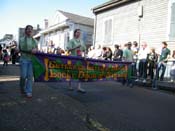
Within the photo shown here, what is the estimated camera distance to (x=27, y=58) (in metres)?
7.14

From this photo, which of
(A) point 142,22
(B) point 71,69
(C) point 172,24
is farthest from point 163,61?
(A) point 142,22

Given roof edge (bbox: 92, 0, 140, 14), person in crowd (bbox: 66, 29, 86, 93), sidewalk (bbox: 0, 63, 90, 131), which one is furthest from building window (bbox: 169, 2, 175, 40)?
sidewalk (bbox: 0, 63, 90, 131)

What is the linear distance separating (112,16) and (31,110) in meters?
14.6

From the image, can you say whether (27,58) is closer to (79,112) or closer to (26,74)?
(26,74)

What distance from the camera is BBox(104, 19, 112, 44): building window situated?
19.5 metres

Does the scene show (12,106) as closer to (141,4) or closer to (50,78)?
(50,78)

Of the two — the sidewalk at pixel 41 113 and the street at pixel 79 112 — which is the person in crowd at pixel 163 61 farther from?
the sidewalk at pixel 41 113

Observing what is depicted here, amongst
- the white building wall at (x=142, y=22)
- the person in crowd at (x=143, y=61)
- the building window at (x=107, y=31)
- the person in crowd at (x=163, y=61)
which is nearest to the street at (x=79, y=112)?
the person in crowd at (x=163, y=61)

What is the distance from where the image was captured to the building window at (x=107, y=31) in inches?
768

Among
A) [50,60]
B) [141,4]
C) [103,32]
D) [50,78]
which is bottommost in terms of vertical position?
[50,78]

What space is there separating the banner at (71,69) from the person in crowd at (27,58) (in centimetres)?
14

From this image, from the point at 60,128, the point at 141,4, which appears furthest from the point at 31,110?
the point at 141,4

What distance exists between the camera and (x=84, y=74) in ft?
26.7

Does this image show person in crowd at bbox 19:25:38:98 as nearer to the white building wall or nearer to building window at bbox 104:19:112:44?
the white building wall
